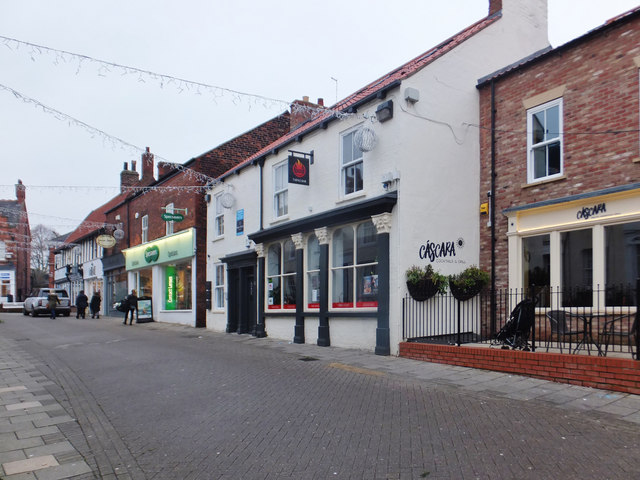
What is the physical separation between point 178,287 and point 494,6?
53.2 ft

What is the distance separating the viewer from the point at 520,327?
839 cm

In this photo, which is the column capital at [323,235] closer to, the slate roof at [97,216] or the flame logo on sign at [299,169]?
the flame logo on sign at [299,169]

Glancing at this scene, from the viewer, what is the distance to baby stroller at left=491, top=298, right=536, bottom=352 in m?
8.30

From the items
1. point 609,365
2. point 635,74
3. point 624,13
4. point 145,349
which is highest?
point 624,13

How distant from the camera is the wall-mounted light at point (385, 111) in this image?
1087 centimetres

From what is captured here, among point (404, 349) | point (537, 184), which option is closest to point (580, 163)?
point (537, 184)

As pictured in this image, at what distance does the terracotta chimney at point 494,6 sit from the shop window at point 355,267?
688 centimetres

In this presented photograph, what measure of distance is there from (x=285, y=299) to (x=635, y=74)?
32.8ft

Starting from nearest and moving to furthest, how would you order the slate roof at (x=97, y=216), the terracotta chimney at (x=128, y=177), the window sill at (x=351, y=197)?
1. the window sill at (x=351, y=197)
2. the terracotta chimney at (x=128, y=177)
3. the slate roof at (x=97, y=216)

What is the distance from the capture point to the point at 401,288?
1050 cm

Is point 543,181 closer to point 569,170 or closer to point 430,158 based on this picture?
point 569,170

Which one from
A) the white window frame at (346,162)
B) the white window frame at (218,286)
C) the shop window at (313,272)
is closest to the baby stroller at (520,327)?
the white window frame at (346,162)

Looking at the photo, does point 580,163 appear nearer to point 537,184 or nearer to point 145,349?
point 537,184

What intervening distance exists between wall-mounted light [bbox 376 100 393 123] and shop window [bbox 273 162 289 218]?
14.7 feet
